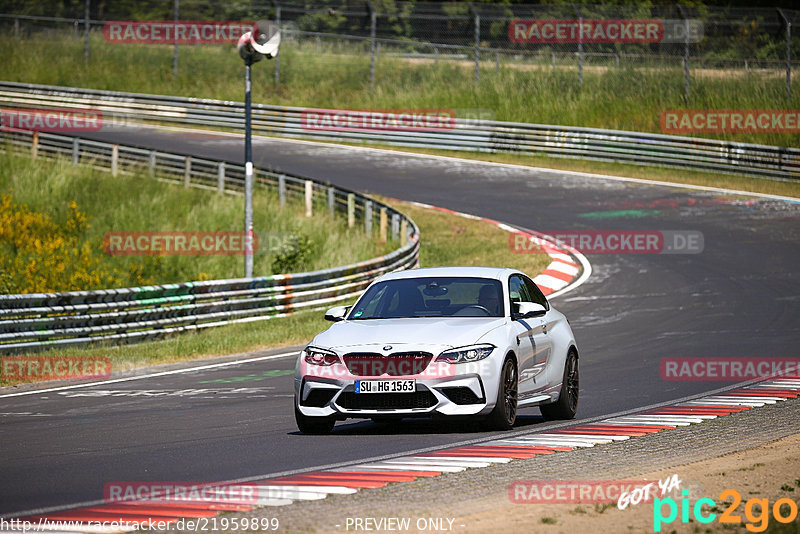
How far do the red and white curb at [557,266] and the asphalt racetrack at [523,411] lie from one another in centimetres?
35

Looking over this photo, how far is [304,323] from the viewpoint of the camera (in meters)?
22.2

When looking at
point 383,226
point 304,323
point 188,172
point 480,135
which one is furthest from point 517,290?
point 480,135

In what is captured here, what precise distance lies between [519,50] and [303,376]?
111ft

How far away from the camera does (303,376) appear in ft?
35.1

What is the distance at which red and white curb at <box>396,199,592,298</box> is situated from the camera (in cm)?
2466

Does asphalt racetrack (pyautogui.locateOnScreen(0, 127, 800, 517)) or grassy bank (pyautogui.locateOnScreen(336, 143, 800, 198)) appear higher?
asphalt racetrack (pyautogui.locateOnScreen(0, 127, 800, 517))

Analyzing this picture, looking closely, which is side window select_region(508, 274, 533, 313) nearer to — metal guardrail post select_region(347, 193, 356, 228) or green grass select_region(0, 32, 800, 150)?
metal guardrail post select_region(347, 193, 356, 228)

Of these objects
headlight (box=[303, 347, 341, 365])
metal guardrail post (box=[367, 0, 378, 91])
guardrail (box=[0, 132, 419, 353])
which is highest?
headlight (box=[303, 347, 341, 365])

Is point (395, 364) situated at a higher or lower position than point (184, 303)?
higher

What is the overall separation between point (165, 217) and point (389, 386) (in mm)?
24333

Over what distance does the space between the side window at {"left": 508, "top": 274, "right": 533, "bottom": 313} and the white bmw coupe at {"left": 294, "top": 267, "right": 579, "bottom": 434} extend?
0.06 m

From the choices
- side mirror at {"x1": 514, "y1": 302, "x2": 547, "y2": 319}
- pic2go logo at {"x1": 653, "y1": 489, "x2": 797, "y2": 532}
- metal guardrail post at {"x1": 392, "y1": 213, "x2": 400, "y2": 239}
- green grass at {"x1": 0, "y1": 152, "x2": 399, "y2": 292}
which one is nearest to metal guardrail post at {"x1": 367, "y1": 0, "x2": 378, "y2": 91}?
green grass at {"x1": 0, "y1": 152, "x2": 399, "y2": 292}

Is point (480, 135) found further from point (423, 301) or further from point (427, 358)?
point (427, 358)

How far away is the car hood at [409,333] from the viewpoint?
34.3ft
